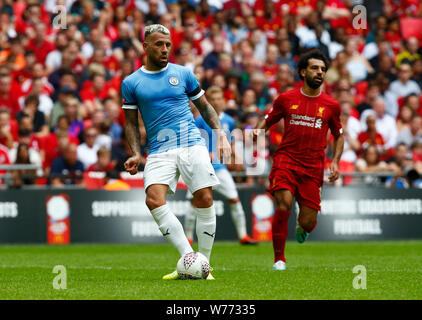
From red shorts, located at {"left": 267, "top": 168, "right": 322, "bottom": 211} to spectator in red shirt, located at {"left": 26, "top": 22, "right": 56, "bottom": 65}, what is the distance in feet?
36.0

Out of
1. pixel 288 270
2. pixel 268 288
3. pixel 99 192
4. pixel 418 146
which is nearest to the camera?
pixel 268 288

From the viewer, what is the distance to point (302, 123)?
10289mm

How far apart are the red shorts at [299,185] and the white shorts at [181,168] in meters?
1.35

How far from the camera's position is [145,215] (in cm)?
1703

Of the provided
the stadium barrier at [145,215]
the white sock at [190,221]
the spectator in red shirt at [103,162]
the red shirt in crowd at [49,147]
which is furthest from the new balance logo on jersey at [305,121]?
the red shirt in crowd at [49,147]

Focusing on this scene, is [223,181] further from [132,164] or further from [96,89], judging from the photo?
[132,164]

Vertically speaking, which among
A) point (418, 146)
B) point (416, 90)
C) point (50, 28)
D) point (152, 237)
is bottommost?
point (152, 237)

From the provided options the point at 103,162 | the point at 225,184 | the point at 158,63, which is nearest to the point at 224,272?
the point at 158,63

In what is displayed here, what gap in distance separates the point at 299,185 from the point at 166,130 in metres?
2.04

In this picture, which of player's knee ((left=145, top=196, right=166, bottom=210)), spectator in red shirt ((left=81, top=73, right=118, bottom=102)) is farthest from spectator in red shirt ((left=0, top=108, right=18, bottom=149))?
player's knee ((left=145, top=196, right=166, bottom=210))

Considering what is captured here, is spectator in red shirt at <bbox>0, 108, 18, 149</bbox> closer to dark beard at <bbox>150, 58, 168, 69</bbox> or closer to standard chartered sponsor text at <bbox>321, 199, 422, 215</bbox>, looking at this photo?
standard chartered sponsor text at <bbox>321, 199, 422, 215</bbox>

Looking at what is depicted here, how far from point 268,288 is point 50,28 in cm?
1409
